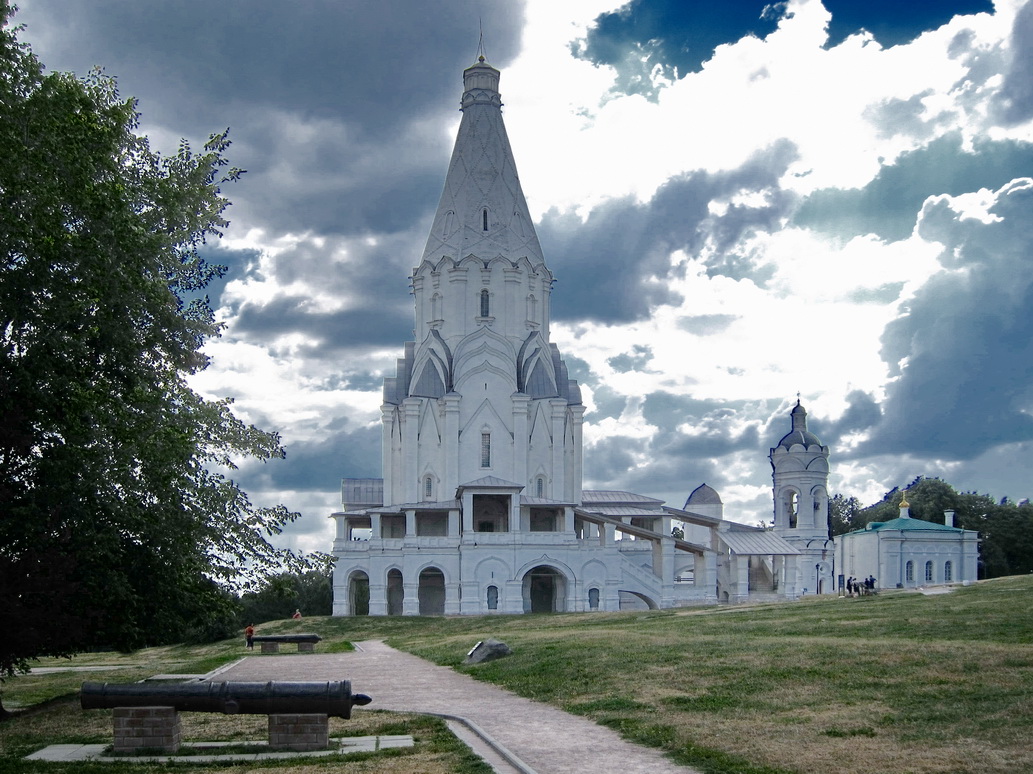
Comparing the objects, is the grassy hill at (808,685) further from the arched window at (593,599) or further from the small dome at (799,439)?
the small dome at (799,439)

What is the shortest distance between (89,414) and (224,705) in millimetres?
4901

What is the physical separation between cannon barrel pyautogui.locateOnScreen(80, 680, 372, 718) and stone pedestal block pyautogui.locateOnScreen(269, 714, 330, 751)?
0.10 meters

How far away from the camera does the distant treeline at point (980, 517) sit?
73.3m

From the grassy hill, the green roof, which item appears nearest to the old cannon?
the grassy hill

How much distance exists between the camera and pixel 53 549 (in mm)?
14977

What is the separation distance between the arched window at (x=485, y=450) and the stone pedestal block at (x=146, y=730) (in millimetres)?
42872

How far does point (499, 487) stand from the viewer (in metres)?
49.6

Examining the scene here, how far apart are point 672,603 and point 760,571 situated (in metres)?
9.03

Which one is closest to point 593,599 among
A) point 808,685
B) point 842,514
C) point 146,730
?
point 808,685

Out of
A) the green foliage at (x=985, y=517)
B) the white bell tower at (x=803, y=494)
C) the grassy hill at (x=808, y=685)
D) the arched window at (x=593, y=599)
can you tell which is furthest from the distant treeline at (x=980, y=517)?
the grassy hill at (x=808, y=685)

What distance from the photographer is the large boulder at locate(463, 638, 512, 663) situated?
839 inches

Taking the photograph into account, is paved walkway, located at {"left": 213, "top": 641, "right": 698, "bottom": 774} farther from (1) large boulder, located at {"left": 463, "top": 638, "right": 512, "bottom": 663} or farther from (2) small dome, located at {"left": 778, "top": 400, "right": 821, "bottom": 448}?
(2) small dome, located at {"left": 778, "top": 400, "right": 821, "bottom": 448}

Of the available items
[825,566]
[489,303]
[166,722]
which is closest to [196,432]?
[166,722]

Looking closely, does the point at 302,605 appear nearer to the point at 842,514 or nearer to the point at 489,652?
the point at 489,652
